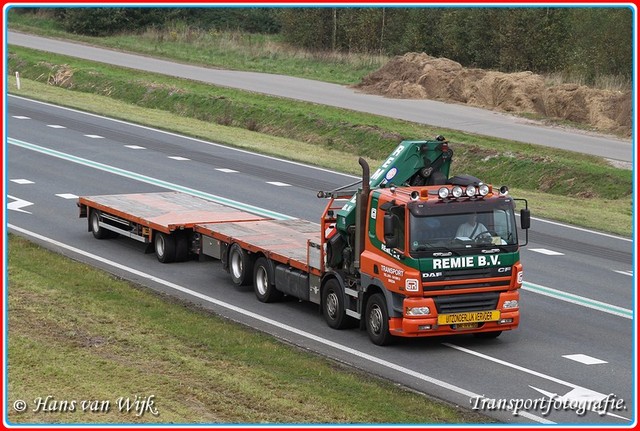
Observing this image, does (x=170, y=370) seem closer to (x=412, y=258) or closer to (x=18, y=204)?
(x=412, y=258)

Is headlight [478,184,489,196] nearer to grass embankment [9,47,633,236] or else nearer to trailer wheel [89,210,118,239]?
trailer wheel [89,210,118,239]

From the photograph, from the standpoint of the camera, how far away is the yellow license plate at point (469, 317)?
17469 mm

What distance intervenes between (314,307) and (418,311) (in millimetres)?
3691

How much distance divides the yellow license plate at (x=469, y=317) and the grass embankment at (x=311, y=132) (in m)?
11.4

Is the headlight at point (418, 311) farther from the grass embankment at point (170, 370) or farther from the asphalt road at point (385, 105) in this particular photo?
the asphalt road at point (385, 105)

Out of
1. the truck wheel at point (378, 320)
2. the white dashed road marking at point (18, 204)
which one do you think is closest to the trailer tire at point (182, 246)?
the white dashed road marking at point (18, 204)

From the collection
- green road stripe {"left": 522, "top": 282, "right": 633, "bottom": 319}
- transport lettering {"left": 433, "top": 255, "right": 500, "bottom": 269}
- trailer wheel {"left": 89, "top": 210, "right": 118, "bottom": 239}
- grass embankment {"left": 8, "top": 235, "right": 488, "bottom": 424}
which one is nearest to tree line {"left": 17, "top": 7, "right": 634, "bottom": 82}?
green road stripe {"left": 522, "top": 282, "right": 633, "bottom": 319}

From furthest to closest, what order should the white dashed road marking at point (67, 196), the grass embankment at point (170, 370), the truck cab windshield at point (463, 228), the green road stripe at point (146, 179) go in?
the white dashed road marking at point (67, 196)
the green road stripe at point (146, 179)
the truck cab windshield at point (463, 228)
the grass embankment at point (170, 370)

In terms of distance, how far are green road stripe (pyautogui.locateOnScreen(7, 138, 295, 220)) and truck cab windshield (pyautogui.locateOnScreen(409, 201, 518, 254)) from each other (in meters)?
10.9

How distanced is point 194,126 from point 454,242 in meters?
27.3

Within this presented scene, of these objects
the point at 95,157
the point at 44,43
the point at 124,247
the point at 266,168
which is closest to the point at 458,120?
the point at 266,168

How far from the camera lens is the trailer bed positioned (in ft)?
77.4

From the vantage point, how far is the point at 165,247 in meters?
23.5

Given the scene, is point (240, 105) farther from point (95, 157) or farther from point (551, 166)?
point (551, 166)
